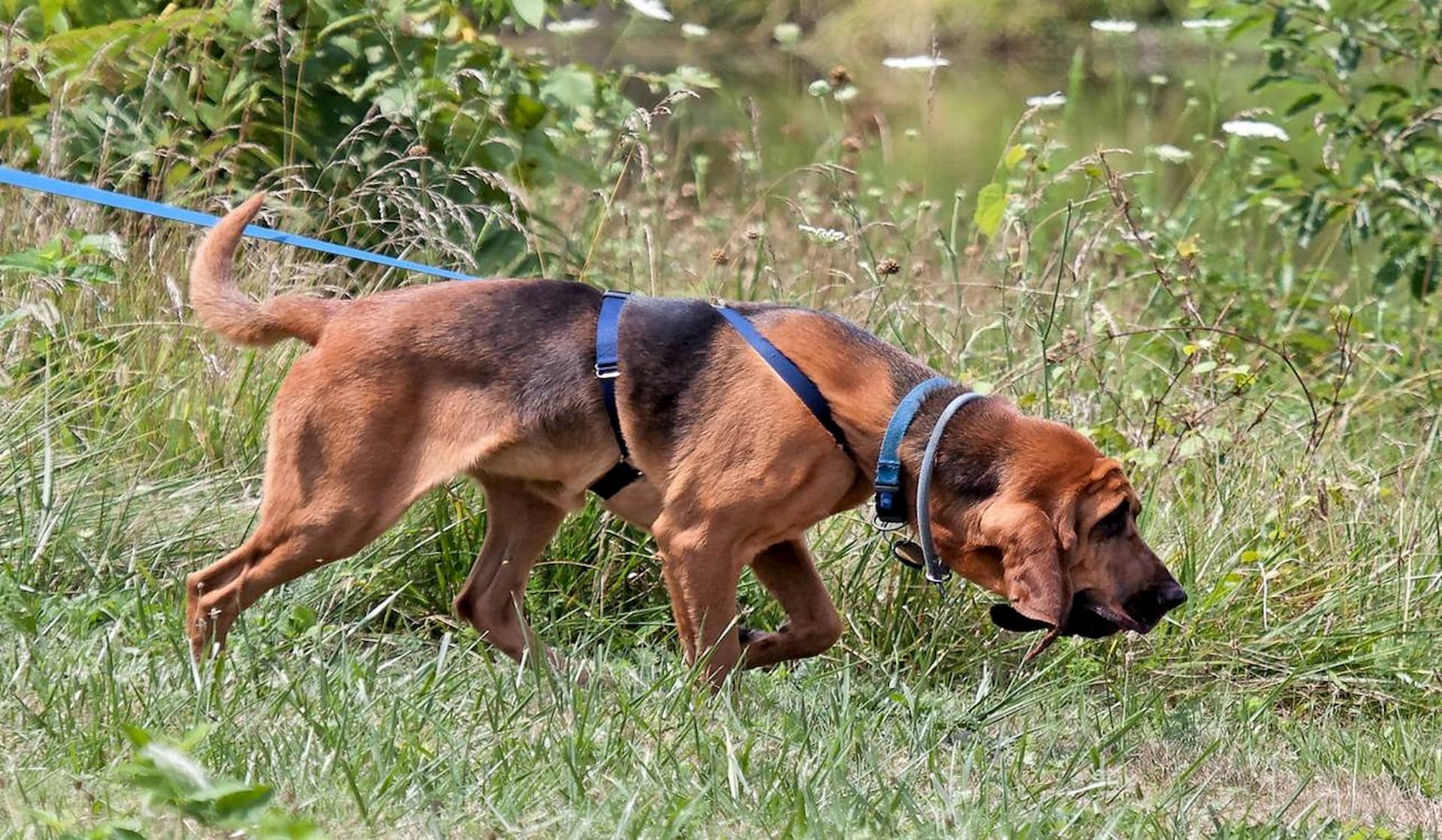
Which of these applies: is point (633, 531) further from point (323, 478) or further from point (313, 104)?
point (313, 104)

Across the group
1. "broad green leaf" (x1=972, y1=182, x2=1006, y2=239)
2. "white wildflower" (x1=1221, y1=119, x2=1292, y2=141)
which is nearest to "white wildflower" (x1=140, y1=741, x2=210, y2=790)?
"broad green leaf" (x1=972, y1=182, x2=1006, y2=239)

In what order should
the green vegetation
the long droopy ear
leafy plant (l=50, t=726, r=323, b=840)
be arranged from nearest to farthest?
leafy plant (l=50, t=726, r=323, b=840) → the green vegetation → the long droopy ear

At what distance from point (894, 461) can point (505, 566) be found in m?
1.27

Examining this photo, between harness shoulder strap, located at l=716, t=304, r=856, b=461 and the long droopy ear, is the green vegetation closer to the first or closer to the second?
the long droopy ear

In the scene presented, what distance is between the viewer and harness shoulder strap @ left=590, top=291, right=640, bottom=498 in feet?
15.4

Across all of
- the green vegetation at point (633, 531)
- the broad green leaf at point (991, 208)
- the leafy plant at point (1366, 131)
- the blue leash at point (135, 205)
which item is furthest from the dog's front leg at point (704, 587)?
the leafy plant at point (1366, 131)

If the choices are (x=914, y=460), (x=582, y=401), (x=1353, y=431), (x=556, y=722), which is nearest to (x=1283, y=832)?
(x=914, y=460)

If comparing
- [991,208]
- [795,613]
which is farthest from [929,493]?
[991,208]

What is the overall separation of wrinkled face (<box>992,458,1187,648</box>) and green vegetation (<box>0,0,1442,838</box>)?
1.01 ft

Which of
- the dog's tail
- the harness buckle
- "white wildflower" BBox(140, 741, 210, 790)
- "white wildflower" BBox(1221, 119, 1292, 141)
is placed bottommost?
"white wildflower" BBox(1221, 119, 1292, 141)

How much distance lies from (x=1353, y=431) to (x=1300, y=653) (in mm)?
1988

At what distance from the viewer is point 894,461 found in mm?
4504

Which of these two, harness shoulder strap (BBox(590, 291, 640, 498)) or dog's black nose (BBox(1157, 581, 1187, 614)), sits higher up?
harness shoulder strap (BBox(590, 291, 640, 498))

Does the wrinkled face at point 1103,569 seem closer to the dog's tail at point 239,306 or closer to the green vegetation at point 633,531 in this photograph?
the green vegetation at point 633,531
